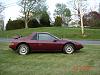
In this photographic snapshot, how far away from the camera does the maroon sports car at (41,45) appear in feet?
50.9

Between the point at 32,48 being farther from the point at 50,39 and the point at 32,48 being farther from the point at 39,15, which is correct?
the point at 39,15

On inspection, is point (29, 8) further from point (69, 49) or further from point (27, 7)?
point (69, 49)

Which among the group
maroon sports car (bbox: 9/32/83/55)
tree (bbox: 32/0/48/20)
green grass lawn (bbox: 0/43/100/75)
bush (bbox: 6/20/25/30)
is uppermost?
tree (bbox: 32/0/48/20)

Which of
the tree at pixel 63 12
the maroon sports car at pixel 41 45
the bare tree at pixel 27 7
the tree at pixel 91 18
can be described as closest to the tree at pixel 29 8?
the bare tree at pixel 27 7

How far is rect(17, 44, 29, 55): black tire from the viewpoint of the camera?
605 inches

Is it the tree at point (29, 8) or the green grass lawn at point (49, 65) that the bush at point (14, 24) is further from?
the green grass lawn at point (49, 65)

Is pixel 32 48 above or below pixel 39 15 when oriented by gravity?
below

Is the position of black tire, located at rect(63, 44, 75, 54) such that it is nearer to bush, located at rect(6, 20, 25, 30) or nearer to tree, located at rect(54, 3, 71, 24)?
Answer: bush, located at rect(6, 20, 25, 30)

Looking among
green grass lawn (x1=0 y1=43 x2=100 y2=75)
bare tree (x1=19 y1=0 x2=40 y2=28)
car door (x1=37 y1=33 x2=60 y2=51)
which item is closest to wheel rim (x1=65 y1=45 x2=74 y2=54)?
car door (x1=37 y1=33 x2=60 y2=51)

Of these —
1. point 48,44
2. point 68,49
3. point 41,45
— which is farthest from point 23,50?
point 68,49

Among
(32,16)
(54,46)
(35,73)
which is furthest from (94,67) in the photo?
(32,16)

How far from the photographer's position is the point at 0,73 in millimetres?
10438

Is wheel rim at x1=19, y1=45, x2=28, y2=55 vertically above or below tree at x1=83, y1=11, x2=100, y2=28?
below

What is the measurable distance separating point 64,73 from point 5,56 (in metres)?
5.14
